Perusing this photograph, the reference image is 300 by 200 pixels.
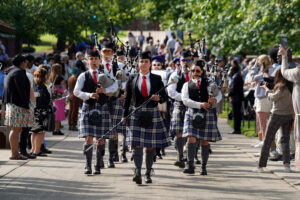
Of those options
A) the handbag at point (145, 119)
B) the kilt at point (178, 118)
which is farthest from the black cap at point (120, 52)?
the handbag at point (145, 119)

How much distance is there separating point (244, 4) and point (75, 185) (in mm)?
10415

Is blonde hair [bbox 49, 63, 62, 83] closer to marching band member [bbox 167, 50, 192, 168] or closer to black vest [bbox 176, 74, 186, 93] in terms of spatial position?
marching band member [bbox 167, 50, 192, 168]

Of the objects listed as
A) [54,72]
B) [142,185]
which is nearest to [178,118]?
[142,185]

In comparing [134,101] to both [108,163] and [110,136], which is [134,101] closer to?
[110,136]

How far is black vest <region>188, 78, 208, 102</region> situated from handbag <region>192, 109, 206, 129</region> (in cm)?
20

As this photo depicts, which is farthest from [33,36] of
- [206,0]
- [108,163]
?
[108,163]

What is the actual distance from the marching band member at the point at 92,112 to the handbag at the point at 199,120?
132cm

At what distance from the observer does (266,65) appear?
41.6 feet

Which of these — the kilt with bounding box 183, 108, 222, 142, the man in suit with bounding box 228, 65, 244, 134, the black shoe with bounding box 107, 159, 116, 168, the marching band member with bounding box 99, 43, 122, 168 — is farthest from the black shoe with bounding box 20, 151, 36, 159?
the man in suit with bounding box 228, 65, 244, 134

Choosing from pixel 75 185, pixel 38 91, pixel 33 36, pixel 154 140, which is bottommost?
pixel 75 185

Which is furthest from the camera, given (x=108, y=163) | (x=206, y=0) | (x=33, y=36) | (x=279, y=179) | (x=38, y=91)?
(x=33, y=36)

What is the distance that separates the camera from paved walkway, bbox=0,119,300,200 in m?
8.38

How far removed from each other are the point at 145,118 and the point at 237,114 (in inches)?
317

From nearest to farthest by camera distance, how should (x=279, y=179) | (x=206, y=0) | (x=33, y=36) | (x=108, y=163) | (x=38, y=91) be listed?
(x=279, y=179)
(x=108, y=163)
(x=38, y=91)
(x=206, y=0)
(x=33, y=36)
